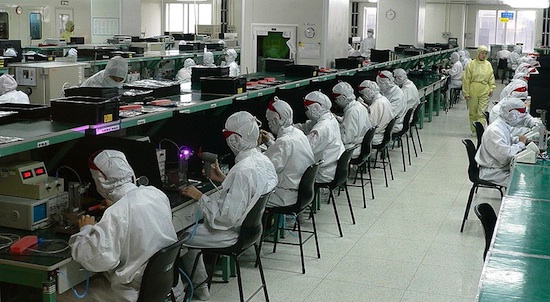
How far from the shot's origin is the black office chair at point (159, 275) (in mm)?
3002

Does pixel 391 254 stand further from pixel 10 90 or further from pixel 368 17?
pixel 368 17

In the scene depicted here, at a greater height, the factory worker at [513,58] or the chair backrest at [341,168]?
the factory worker at [513,58]

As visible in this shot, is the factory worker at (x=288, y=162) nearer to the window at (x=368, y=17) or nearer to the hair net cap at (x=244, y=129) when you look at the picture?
the hair net cap at (x=244, y=129)

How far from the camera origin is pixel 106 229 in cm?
296

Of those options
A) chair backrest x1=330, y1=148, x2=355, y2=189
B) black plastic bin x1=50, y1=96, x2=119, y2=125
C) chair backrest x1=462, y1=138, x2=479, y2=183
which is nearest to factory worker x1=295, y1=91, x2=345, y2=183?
chair backrest x1=330, y1=148, x2=355, y2=189

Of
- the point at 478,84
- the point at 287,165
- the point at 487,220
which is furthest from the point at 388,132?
the point at 487,220

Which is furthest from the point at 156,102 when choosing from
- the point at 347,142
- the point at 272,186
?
the point at 347,142

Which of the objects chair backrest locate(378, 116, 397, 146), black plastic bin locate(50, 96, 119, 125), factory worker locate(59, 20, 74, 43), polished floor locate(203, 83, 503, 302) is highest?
factory worker locate(59, 20, 74, 43)

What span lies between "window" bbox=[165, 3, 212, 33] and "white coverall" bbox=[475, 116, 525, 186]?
16529 mm

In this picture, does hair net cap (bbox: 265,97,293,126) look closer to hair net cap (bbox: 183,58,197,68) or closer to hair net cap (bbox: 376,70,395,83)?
hair net cap (bbox: 376,70,395,83)

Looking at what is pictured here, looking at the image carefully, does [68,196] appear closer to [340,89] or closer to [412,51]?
[340,89]

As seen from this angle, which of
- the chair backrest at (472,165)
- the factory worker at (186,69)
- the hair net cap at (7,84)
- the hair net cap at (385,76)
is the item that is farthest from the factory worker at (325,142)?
the factory worker at (186,69)

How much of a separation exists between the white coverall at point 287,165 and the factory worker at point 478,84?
6.26 metres

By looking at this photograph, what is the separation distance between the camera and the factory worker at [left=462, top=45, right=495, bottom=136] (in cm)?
1054
